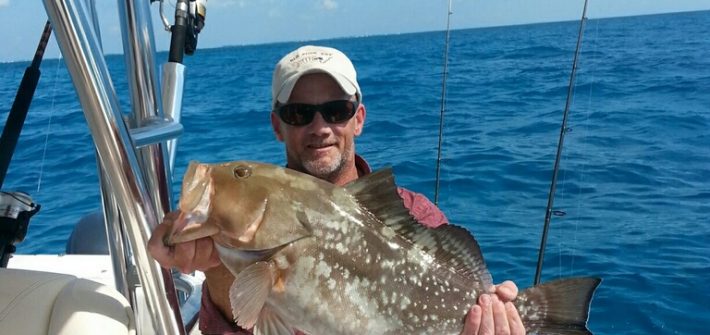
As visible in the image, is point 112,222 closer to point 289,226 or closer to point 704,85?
point 289,226

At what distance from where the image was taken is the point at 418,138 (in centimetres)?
1321

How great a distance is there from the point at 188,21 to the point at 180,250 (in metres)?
1.30

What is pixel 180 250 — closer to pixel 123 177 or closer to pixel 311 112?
pixel 123 177

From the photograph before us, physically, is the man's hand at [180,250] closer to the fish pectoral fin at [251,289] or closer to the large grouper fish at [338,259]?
the large grouper fish at [338,259]

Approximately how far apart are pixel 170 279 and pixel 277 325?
44 centimetres

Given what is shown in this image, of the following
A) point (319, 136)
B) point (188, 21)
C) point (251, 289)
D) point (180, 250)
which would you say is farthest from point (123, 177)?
point (188, 21)

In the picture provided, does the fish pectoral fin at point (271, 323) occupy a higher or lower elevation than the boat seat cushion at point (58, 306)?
higher

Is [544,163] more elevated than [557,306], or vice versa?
[557,306]

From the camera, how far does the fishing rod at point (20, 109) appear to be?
2.87 m

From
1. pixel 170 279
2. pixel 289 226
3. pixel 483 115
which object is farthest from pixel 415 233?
pixel 483 115

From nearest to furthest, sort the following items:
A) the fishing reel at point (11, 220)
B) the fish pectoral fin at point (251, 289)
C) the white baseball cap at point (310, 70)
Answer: the fish pectoral fin at point (251, 289) < the white baseball cap at point (310, 70) < the fishing reel at point (11, 220)

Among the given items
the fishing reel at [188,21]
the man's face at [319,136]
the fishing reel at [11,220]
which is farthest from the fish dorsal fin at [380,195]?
the fishing reel at [11,220]

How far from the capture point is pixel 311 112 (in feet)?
8.66

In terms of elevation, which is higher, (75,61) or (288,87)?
(75,61)
